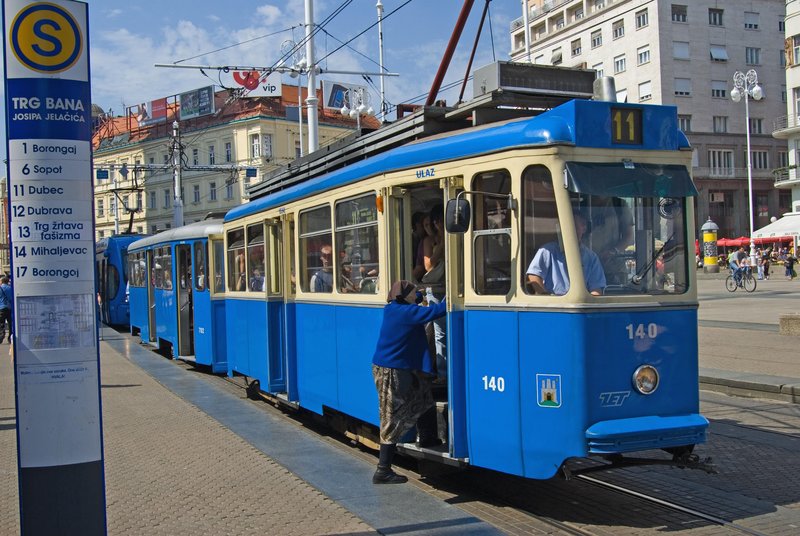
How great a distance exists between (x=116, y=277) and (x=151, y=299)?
31.6ft

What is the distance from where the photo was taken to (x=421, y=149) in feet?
22.6

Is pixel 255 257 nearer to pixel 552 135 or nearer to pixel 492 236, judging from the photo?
pixel 492 236

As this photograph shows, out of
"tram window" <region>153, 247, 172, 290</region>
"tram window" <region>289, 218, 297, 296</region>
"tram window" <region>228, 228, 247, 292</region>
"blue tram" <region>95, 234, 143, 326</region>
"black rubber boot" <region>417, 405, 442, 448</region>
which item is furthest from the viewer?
"blue tram" <region>95, 234, 143, 326</region>

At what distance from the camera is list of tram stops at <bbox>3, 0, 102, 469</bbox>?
456 centimetres

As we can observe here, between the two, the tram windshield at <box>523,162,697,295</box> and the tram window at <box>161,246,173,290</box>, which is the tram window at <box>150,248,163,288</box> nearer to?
the tram window at <box>161,246,173,290</box>

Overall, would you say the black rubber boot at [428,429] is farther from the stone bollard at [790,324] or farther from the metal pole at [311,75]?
the metal pole at [311,75]

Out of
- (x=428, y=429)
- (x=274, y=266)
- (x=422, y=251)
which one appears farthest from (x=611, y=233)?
(x=274, y=266)

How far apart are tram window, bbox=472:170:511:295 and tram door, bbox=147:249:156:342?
45.7ft

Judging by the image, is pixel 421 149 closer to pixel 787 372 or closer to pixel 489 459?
pixel 489 459

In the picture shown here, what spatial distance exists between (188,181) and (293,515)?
71834 millimetres

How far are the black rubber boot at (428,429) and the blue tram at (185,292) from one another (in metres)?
7.65

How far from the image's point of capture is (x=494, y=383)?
6.09m

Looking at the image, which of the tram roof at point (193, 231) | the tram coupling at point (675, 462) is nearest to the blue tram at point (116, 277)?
the tram roof at point (193, 231)

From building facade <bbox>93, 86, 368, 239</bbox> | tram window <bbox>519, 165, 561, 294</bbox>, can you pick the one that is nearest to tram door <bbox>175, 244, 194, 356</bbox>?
tram window <bbox>519, 165, 561, 294</bbox>
